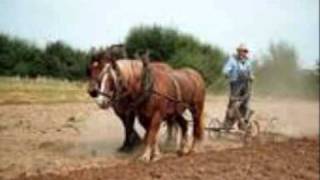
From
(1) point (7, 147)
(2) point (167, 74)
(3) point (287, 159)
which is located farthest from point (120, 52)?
(3) point (287, 159)

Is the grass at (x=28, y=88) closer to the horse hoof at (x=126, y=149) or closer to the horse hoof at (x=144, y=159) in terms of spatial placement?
the horse hoof at (x=144, y=159)

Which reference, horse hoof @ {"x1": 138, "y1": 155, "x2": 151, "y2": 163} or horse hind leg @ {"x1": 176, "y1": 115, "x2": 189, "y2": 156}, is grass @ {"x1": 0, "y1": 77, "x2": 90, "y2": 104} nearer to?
horse hoof @ {"x1": 138, "y1": 155, "x2": 151, "y2": 163}

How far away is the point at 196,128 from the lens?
375 inches

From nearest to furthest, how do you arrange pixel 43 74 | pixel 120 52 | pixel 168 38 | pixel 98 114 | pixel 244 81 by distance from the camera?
pixel 43 74
pixel 120 52
pixel 244 81
pixel 98 114
pixel 168 38

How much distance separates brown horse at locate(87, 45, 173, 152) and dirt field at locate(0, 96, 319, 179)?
0.89 ft

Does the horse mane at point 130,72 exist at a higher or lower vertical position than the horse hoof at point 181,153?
higher

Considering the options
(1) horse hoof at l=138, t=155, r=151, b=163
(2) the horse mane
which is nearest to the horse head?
(2) the horse mane

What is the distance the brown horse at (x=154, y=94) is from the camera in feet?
25.2

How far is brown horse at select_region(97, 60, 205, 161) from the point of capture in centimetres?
768

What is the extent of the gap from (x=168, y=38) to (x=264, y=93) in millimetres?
9173

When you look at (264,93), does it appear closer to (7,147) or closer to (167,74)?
(167,74)

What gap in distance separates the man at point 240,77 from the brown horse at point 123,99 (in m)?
1.98

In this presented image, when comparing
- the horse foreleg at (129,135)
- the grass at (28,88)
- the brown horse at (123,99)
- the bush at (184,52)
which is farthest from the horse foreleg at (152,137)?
the bush at (184,52)

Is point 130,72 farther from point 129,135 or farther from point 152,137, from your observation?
point 129,135
